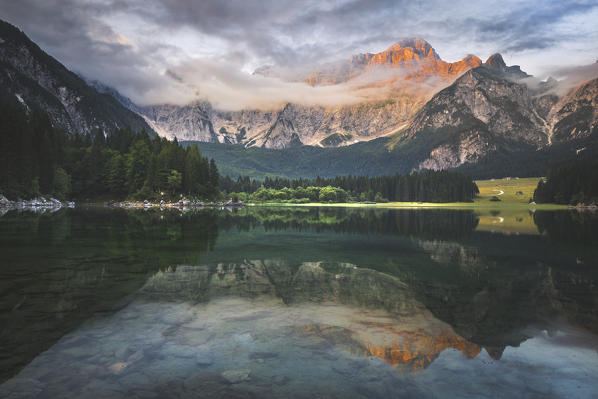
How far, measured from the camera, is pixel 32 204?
335ft

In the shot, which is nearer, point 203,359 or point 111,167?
point 203,359

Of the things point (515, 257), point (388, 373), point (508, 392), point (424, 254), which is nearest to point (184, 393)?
point (388, 373)

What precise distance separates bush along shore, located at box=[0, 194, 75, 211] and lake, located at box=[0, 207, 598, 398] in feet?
274

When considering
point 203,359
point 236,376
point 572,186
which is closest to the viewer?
point 236,376

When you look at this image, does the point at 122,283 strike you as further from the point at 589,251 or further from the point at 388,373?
the point at 589,251

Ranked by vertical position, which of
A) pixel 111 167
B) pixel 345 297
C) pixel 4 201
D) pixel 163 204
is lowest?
pixel 345 297

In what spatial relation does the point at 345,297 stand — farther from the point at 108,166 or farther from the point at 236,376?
the point at 108,166

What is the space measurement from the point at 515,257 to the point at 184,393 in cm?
2893

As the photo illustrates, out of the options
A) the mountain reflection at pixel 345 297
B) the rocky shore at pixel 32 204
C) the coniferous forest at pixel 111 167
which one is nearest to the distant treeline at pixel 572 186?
the coniferous forest at pixel 111 167

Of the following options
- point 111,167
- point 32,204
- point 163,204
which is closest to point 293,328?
point 32,204

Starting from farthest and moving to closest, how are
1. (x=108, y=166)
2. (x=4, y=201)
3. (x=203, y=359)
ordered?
(x=108, y=166) → (x=4, y=201) → (x=203, y=359)

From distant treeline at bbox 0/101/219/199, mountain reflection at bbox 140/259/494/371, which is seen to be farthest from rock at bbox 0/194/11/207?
mountain reflection at bbox 140/259/494/371

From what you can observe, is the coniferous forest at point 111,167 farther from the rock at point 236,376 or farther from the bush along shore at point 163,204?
the rock at point 236,376

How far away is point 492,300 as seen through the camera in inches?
647
